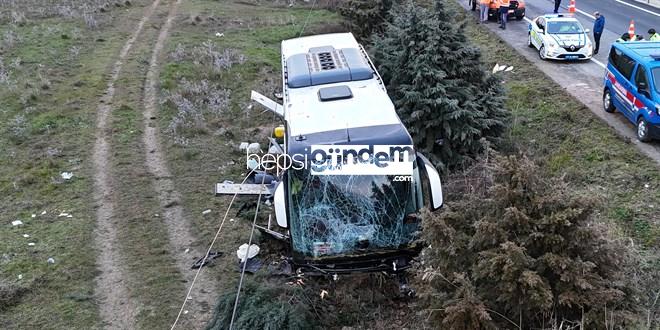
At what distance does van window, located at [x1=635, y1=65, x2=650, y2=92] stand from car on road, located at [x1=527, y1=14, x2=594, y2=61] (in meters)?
6.39

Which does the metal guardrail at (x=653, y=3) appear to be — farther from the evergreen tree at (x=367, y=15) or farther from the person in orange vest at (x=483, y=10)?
the evergreen tree at (x=367, y=15)

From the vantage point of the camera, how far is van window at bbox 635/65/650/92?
15.2 meters

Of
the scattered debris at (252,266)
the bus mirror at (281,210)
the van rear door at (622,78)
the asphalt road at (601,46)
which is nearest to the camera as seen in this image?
the bus mirror at (281,210)

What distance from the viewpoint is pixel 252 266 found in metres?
11.7

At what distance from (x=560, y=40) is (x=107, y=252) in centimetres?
1751

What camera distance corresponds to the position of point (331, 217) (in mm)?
9500

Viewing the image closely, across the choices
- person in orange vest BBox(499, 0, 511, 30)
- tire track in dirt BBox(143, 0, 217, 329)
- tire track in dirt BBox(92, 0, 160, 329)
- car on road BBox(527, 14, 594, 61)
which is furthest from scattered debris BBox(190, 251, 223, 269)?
person in orange vest BBox(499, 0, 511, 30)

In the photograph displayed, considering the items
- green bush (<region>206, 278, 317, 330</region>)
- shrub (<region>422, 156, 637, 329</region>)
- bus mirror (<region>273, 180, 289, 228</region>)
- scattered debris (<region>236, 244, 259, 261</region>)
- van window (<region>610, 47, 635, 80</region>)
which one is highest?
shrub (<region>422, 156, 637, 329</region>)

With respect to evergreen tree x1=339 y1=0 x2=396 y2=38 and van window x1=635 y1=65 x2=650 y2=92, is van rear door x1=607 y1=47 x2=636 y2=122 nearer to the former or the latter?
van window x1=635 y1=65 x2=650 y2=92

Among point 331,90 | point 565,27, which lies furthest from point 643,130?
point 331,90

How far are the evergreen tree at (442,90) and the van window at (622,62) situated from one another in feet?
11.2

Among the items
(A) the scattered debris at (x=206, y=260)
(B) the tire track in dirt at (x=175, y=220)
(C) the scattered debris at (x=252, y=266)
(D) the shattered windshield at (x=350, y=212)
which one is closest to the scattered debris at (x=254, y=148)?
(B) the tire track in dirt at (x=175, y=220)

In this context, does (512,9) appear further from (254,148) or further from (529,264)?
(529,264)

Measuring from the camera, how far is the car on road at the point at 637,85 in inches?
587
